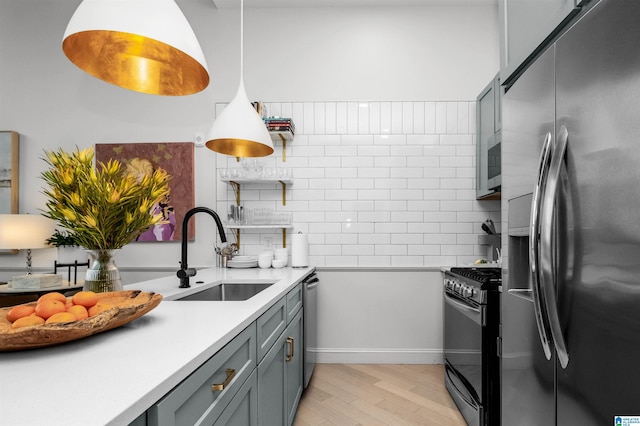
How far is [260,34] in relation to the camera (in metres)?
3.27

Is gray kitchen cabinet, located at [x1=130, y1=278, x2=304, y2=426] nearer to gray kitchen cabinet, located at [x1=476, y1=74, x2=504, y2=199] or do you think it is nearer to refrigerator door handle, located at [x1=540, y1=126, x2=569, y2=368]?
refrigerator door handle, located at [x1=540, y1=126, x2=569, y2=368]

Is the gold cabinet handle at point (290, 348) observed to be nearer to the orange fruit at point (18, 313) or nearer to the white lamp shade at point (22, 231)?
the orange fruit at point (18, 313)

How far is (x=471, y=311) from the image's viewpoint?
1971mm

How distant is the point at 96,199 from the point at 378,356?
2736mm

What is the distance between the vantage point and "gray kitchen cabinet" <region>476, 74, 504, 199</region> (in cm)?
261

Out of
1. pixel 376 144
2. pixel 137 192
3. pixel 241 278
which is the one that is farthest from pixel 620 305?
pixel 376 144

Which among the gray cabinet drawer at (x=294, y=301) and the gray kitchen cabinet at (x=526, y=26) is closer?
the gray kitchen cabinet at (x=526, y=26)

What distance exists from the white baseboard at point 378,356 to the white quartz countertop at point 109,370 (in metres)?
2.31

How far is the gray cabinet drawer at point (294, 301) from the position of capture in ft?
6.19

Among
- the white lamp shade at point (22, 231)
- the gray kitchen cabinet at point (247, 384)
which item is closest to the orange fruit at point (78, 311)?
the gray kitchen cabinet at point (247, 384)

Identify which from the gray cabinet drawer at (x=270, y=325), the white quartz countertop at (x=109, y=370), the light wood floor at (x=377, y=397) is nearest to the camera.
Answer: the white quartz countertop at (x=109, y=370)

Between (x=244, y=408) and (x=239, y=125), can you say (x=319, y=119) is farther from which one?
(x=244, y=408)

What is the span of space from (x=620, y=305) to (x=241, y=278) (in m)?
1.96

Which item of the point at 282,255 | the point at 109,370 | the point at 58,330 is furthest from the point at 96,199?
the point at 282,255
